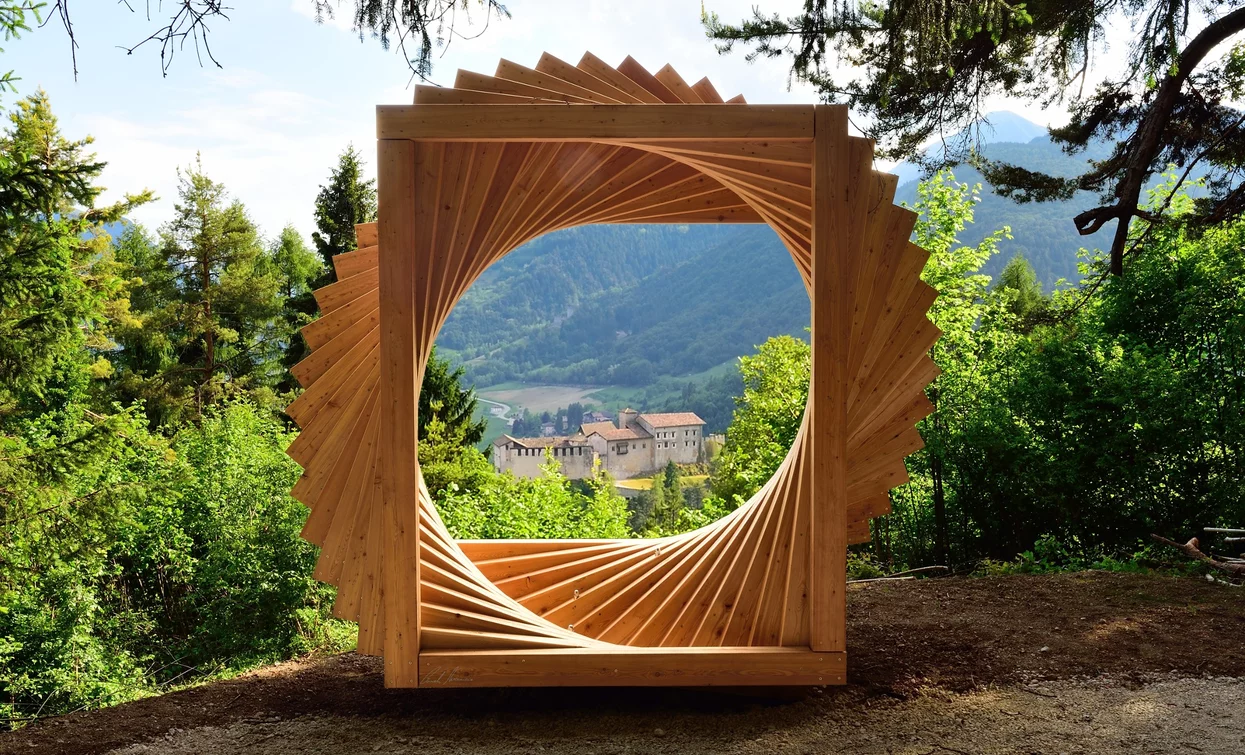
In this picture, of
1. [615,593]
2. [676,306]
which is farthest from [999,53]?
[676,306]

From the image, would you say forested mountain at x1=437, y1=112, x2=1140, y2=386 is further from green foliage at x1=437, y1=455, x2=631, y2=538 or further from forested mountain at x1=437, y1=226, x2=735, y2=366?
green foliage at x1=437, y1=455, x2=631, y2=538

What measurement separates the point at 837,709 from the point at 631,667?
1.07 meters

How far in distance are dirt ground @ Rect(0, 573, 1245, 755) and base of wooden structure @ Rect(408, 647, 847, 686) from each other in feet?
0.73

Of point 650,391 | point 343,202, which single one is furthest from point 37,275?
point 650,391

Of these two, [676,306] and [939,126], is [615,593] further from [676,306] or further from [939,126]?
[676,306]

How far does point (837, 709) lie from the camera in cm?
446

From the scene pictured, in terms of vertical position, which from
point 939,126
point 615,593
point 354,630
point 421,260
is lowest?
point 354,630

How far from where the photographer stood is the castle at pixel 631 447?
4469 centimetres

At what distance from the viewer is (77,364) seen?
15422mm

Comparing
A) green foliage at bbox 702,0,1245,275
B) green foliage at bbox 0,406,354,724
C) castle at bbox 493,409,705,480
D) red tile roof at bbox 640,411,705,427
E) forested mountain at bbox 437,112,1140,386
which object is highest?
forested mountain at bbox 437,112,1140,386

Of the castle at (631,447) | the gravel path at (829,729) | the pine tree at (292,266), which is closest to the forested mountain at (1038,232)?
the castle at (631,447)

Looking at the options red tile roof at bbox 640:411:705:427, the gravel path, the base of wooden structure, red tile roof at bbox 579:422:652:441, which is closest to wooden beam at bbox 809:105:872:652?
the base of wooden structure

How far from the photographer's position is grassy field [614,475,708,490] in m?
40.9

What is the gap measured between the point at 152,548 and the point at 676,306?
43666 mm
